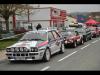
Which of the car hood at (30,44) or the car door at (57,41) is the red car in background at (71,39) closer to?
the car door at (57,41)

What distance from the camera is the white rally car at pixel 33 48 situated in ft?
37.0

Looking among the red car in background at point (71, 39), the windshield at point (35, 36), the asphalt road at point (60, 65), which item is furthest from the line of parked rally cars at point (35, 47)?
the red car in background at point (71, 39)

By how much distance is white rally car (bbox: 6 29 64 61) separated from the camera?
1127cm

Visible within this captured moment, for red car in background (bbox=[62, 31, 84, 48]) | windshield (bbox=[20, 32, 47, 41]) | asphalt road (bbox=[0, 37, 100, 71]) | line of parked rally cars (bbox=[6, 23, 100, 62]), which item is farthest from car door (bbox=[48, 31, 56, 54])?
red car in background (bbox=[62, 31, 84, 48])

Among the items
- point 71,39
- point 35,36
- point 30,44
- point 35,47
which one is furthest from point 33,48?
point 71,39

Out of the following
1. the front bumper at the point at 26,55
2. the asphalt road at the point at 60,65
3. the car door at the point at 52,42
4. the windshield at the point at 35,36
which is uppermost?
the windshield at the point at 35,36

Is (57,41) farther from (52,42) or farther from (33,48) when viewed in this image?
(33,48)

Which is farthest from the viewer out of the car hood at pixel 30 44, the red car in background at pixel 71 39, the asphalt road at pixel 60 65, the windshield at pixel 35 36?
the red car in background at pixel 71 39

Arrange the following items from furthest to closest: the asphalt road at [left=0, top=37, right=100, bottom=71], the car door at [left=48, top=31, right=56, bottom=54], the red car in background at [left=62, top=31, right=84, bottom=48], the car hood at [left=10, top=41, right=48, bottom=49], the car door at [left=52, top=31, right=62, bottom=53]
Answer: the red car in background at [left=62, top=31, right=84, bottom=48] → the car door at [left=52, top=31, right=62, bottom=53] → the car door at [left=48, top=31, right=56, bottom=54] → the car hood at [left=10, top=41, right=48, bottom=49] → the asphalt road at [left=0, top=37, right=100, bottom=71]

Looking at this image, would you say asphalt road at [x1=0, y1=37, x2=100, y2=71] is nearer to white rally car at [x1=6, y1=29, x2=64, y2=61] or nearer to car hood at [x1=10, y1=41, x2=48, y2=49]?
white rally car at [x1=6, y1=29, x2=64, y2=61]

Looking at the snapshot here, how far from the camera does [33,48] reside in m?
11.2

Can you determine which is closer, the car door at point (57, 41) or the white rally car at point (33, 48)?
the white rally car at point (33, 48)

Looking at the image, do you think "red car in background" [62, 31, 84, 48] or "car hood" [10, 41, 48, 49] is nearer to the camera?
"car hood" [10, 41, 48, 49]
